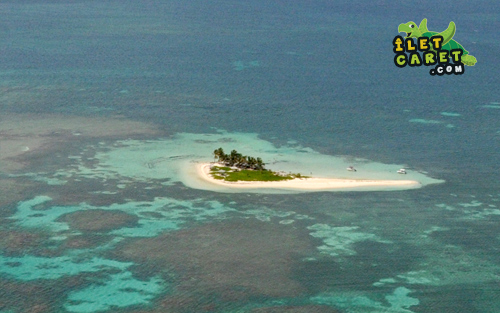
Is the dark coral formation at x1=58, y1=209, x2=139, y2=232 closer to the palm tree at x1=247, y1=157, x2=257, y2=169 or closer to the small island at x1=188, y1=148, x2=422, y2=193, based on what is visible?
the small island at x1=188, y1=148, x2=422, y2=193

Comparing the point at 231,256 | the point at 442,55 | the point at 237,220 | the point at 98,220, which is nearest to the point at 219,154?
the point at 237,220

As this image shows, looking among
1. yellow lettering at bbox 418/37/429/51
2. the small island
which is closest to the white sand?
the small island

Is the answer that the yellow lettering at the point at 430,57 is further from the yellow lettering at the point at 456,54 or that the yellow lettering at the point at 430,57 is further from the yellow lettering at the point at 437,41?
the yellow lettering at the point at 456,54

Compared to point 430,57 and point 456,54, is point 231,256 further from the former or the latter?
point 456,54

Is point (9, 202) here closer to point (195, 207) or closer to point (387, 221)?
point (195, 207)

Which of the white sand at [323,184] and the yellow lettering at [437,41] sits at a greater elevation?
the yellow lettering at [437,41]

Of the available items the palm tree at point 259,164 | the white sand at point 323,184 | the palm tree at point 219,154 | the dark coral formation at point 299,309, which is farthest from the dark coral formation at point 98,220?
the dark coral formation at point 299,309

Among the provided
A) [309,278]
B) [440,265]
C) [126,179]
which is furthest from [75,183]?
[440,265]
